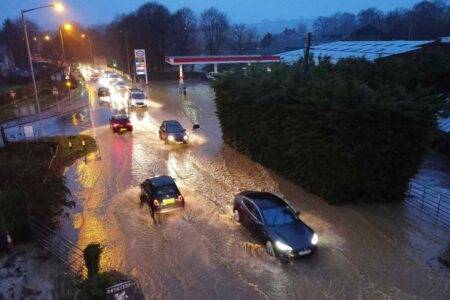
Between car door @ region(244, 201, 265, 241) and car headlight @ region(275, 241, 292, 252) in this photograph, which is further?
car door @ region(244, 201, 265, 241)

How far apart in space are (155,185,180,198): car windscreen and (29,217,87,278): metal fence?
13.1 feet

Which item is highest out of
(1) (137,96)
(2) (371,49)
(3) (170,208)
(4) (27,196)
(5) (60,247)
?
(2) (371,49)

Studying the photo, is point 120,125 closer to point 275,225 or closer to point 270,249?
point 275,225

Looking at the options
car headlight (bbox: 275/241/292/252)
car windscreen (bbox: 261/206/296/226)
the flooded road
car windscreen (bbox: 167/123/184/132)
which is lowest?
the flooded road

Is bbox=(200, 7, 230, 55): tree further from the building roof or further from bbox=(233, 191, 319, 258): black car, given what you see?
bbox=(233, 191, 319, 258): black car

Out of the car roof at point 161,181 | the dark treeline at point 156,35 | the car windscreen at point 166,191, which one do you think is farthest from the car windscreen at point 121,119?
the dark treeline at point 156,35

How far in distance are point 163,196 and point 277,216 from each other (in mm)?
5079

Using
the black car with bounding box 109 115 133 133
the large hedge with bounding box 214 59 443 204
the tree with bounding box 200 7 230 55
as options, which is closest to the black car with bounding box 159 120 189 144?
the black car with bounding box 109 115 133 133

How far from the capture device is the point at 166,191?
690 inches

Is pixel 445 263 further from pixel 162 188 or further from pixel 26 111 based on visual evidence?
pixel 26 111

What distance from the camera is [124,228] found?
16375mm

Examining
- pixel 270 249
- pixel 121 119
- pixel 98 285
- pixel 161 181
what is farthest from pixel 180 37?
pixel 98 285

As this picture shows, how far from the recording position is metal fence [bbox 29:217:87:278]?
13330mm

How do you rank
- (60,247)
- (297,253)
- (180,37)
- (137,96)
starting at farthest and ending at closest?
(180,37)
(137,96)
(60,247)
(297,253)
